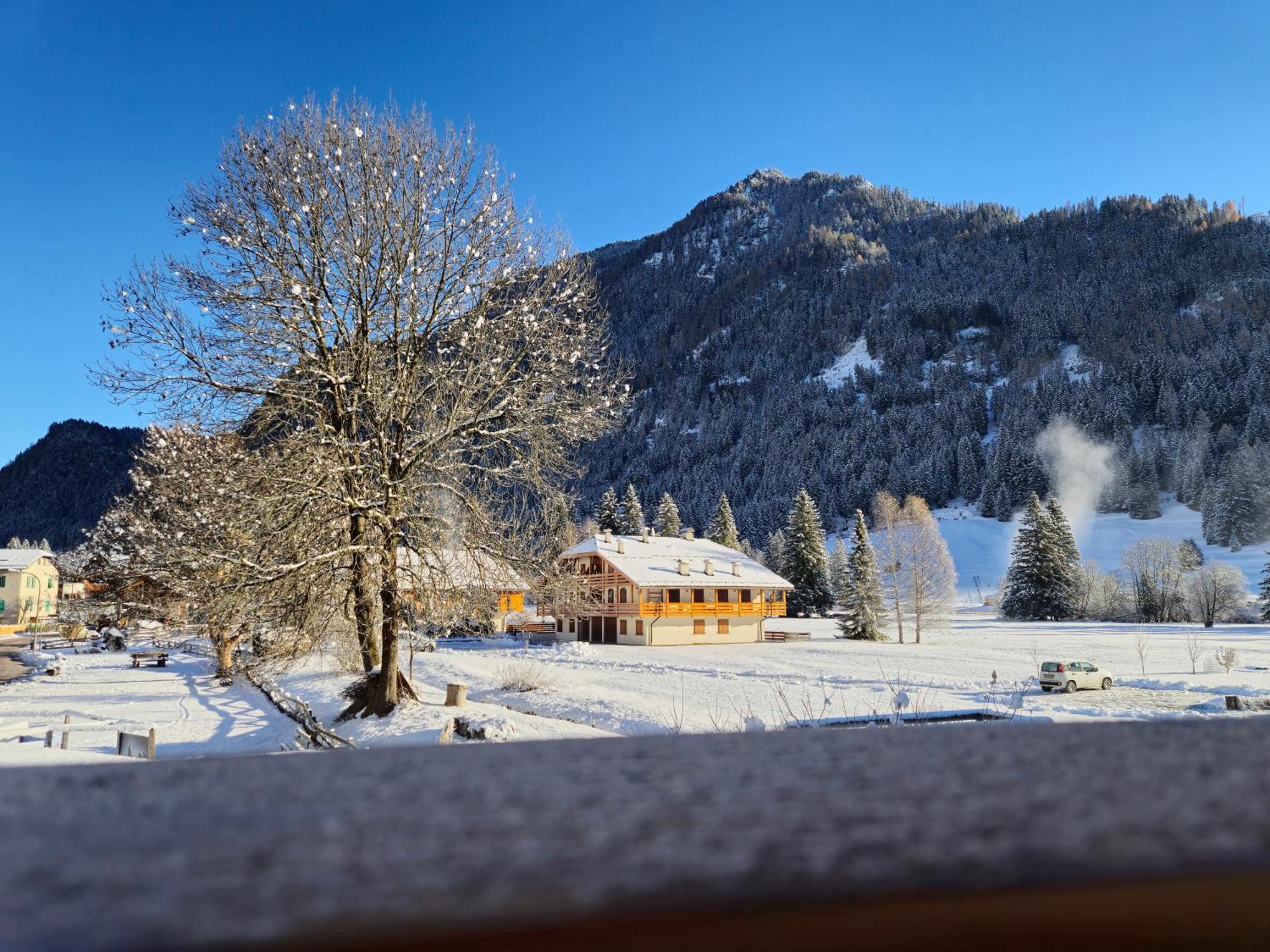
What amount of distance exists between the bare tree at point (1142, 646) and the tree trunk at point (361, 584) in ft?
93.1

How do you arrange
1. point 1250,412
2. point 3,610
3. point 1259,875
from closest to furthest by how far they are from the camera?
1. point 1259,875
2. point 3,610
3. point 1250,412

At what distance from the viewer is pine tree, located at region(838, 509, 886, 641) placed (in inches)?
1909

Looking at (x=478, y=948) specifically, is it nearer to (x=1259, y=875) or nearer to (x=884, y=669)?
(x=1259, y=875)

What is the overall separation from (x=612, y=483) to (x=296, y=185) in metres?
153

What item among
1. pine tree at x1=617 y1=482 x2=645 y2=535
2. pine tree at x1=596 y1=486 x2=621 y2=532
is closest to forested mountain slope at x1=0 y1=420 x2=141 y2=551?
pine tree at x1=596 y1=486 x2=621 y2=532

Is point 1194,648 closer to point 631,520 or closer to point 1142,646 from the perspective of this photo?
point 1142,646

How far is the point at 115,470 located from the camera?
395ft

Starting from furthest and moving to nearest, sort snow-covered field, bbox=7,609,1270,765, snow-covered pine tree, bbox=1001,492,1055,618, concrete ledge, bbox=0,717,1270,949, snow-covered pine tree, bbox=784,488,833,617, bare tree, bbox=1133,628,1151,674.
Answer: snow-covered pine tree, bbox=784,488,833,617
snow-covered pine tree, bbox=1001,492,1055,618
bare tree, bbox=1133,628,1151,674
snow-covered field, bbox=7,609,1270,765
concrete ledge, bbox=0,717,1270,949

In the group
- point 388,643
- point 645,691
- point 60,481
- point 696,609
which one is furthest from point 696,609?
point 60,481

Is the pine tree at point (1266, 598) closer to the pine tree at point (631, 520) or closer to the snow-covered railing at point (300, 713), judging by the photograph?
the pine tree at point (631, 520)

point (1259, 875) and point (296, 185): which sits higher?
point (296, 185)

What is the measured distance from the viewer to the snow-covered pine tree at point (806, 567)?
6059cm

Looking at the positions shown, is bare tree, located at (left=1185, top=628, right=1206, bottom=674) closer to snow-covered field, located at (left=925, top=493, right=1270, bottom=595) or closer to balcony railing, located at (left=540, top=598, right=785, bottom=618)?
balcony railing, located at (left=540, top=598, right=785, bottom=618)

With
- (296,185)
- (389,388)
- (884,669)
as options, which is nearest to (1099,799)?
(389,388)
